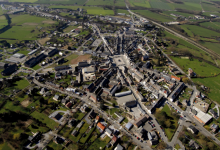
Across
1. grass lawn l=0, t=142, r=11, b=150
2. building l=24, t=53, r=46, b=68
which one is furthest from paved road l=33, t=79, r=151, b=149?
grass lawn l=0, t=142, r=11, b=150

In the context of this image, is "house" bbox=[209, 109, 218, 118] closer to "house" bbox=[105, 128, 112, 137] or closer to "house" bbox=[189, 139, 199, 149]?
"house" bbox=[189, 139, 199, 149]

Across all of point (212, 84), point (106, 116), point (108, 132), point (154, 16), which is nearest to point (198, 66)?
point (212, 84)

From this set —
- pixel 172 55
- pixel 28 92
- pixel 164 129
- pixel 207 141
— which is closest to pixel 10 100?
pixel 28 92

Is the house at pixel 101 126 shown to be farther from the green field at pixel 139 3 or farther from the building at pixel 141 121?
the green field at pixel 139 3

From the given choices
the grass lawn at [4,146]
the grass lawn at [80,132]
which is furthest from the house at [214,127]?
the grass lawn at [4,146]

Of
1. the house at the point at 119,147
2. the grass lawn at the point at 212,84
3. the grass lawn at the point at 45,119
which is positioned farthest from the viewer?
the grass lawn at the point at 212,84

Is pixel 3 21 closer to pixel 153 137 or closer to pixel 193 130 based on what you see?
pixel 153 137

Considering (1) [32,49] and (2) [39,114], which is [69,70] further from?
(1) [32,49]
